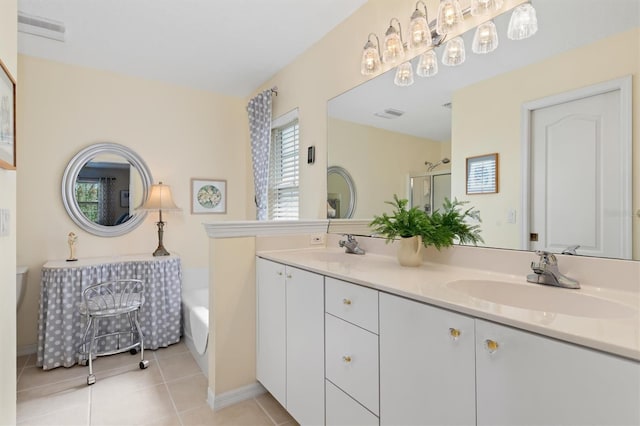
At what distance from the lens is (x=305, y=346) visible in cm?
160

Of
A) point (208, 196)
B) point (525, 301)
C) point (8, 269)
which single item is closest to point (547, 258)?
point (525, 301)

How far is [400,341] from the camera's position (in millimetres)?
1099

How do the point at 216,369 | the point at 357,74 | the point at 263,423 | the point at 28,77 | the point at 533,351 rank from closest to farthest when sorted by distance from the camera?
the point at 533,351 → the point at 263,423 → the point at 216,369 → the point at 357,74 → the point at 28,77

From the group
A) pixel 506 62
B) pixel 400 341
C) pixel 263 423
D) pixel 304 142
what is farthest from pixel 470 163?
pixel 263 423

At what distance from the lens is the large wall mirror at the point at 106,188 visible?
294cm

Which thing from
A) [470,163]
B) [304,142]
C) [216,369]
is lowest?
[216,369]

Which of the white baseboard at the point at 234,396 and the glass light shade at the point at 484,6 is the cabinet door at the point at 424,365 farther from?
the glass light shade at the point at 484,6

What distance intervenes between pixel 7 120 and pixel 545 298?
88.2 inches

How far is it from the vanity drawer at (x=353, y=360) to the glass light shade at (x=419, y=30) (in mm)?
1484

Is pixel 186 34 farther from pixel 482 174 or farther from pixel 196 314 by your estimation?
pixel 482 174

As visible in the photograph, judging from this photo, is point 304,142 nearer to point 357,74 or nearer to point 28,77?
point 357,74

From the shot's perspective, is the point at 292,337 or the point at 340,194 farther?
the point at 340,194

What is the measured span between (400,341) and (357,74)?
1.79m

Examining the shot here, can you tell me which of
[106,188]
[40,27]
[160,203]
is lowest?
[160,203]
